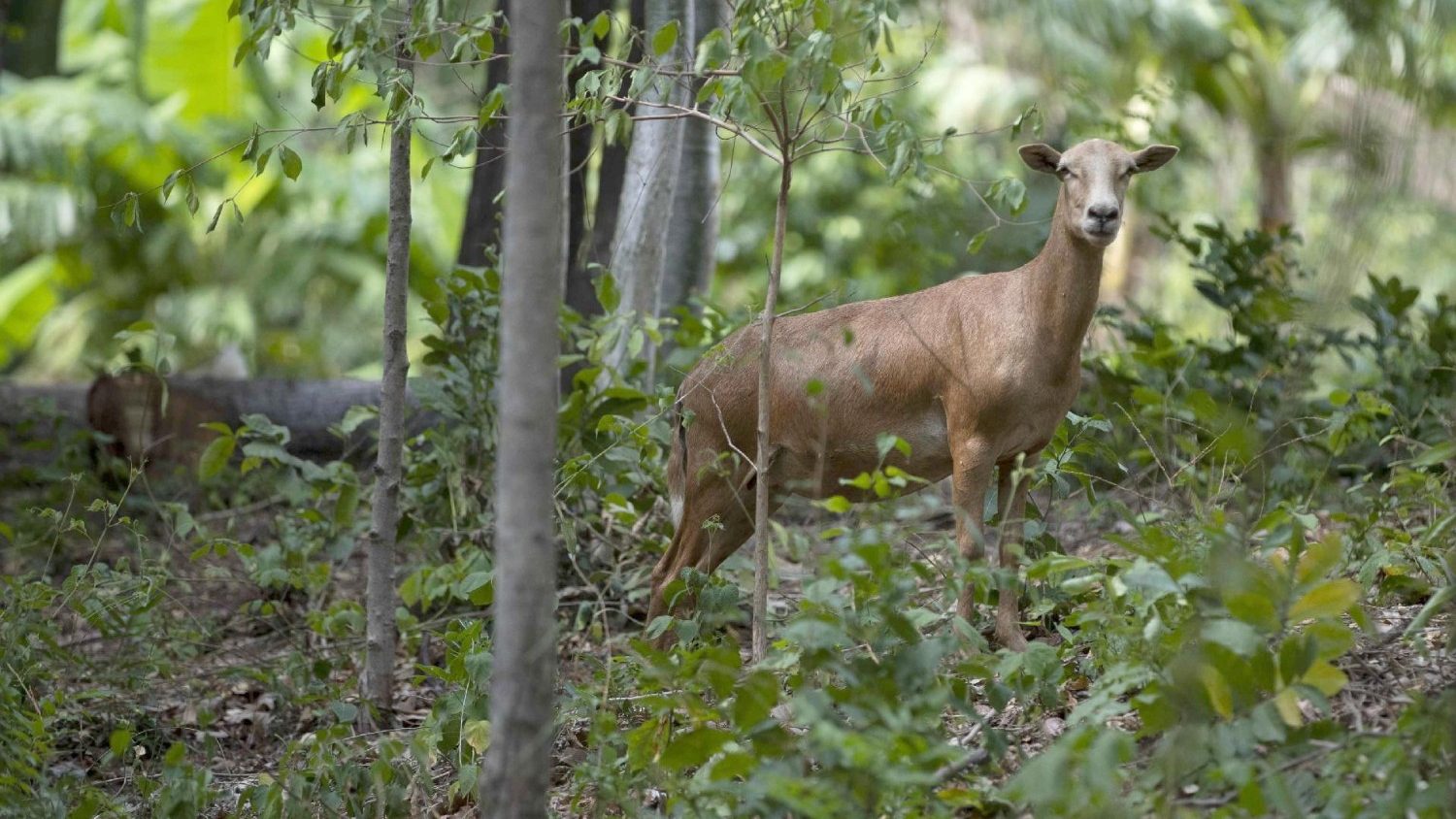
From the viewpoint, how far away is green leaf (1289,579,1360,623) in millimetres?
3527

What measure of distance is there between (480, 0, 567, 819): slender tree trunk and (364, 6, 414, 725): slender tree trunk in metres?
2.00

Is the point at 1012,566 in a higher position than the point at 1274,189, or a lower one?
lower

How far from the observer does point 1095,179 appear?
5.03 metres

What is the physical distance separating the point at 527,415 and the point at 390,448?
87.7 inches

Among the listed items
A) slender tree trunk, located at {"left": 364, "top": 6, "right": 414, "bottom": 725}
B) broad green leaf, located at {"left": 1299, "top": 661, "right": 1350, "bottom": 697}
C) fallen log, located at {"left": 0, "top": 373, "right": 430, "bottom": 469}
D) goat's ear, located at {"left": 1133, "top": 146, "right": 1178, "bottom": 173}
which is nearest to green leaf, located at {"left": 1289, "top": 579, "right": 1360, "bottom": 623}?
broad green leaf, located at {"left": 1299, "top": 661, "right": 1350, "bottom": 697}

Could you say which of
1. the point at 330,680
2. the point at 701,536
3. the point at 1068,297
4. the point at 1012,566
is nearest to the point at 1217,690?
the point at 1012,566

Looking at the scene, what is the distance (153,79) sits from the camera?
18.3 metres

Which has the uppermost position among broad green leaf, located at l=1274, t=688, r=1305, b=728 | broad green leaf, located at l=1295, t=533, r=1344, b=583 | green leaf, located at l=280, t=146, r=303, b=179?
green leaf, located at l=280, t=146, r=303, b=179

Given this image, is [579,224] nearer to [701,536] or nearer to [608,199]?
[608,199]

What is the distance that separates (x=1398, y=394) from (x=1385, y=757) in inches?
165

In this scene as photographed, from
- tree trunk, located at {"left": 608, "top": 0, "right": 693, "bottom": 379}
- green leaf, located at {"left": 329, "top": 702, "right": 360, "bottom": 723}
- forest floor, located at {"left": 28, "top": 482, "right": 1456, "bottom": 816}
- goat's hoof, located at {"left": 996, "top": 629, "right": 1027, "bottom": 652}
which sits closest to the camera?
forest floor, located at {"left": 28, "top": 482, "right": 1456, "bottom": 816}

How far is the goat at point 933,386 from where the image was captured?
5.11 m

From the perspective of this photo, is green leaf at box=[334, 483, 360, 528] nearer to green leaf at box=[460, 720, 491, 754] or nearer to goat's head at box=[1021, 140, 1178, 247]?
green leaf at box=[460, 720, 491, 754]

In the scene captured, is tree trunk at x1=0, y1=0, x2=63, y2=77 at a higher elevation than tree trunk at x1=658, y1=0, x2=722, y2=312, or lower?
higher
